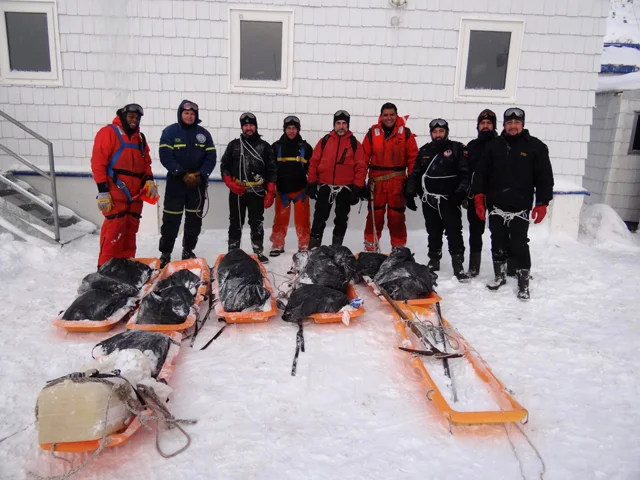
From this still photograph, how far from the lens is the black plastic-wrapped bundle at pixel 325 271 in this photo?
408cm

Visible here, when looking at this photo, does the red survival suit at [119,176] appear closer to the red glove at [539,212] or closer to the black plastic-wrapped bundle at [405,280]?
the black plastic-wrapped bundle at [405,280]

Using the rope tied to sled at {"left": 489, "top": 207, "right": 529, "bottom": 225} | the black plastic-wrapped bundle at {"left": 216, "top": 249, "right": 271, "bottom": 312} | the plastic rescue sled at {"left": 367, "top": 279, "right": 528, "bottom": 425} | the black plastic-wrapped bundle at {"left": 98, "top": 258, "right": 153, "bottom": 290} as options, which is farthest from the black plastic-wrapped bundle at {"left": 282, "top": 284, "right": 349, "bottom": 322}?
the rope tied to sled at {"left": 489, "top": 207, "right": 529, "bottom": 225}

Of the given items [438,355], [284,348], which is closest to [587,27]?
[438,355]

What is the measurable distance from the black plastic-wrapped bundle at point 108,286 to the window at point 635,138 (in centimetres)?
762

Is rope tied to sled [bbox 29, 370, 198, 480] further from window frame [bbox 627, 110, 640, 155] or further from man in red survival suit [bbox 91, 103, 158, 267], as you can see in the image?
window frame [bbox 627, 110, 640, 155]

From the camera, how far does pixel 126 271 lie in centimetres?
405

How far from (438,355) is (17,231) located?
15.4 feet

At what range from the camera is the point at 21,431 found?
7.89 feet

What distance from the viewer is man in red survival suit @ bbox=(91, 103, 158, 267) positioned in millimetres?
4332

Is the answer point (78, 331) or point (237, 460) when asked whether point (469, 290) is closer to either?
point (237, 460)

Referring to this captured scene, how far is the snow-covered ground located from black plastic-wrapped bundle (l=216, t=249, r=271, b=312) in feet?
0.60

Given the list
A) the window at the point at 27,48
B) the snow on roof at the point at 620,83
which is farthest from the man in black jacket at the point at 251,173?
the snow on roof at the point at 620,83

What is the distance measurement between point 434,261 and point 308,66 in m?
3.01

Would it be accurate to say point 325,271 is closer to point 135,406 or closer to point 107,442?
point 135,406
